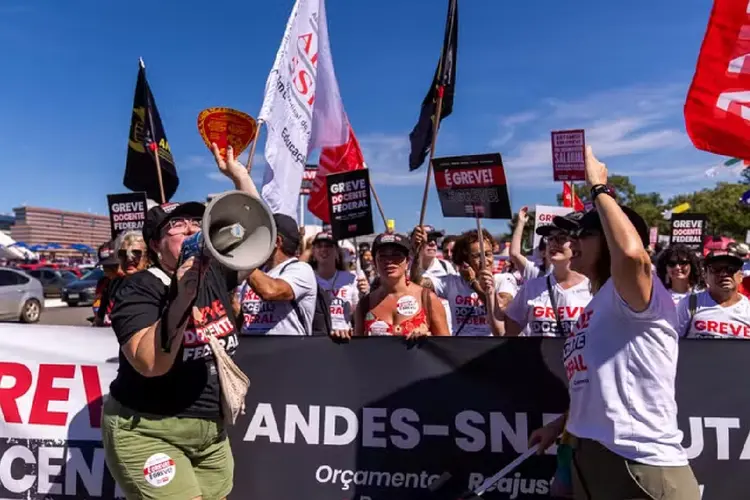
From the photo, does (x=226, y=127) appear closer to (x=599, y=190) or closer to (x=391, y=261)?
(x=391, y=261)

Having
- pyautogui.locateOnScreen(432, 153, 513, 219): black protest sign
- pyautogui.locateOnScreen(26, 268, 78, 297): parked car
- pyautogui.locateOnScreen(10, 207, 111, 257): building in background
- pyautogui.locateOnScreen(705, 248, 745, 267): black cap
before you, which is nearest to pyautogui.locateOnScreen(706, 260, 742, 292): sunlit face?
pyautogui.locateOnScreen(705, 248, 745, 267): black cap

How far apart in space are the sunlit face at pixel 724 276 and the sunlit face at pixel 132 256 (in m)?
4.38

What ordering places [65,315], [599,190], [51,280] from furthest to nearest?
[51,280], [65,315], [599,190]

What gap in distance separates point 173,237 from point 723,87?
132 inches

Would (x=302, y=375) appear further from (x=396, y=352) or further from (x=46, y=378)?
(x=46, y=378)

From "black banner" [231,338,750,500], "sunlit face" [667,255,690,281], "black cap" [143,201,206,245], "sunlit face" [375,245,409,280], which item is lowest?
"black banner" [231,338,750,500]

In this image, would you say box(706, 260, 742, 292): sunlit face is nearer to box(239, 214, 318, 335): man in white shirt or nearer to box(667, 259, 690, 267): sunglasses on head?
box(667, 259, 690, 267): sunglasses on head

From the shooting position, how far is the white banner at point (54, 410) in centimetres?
351

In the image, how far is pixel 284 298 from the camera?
382 centimetres

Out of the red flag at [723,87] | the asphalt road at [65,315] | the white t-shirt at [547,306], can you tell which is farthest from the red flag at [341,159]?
the asphalt road at [65,315]

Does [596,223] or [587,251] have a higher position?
[596,223]

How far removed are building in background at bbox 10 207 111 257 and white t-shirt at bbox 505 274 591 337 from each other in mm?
122896

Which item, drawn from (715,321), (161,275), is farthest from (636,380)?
(715,321)

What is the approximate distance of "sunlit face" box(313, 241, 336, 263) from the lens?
21.1 feet
